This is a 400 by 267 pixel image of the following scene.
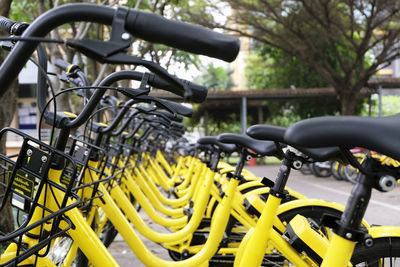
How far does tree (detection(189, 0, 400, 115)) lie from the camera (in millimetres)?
12078

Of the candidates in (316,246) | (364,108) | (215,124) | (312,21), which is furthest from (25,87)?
(316,246)

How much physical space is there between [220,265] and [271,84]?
1821 centimetres

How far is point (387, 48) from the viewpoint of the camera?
503 inches

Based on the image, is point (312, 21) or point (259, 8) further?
point (312, 21)

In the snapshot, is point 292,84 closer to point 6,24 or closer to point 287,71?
point 287,71

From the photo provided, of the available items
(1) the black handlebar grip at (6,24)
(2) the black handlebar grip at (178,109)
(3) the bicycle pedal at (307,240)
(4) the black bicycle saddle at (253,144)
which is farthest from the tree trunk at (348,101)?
(1) the black handlebar grip at (6,24)

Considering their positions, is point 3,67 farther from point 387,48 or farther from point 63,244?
point 387,48

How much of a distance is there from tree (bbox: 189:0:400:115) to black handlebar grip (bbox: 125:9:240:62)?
1180cm

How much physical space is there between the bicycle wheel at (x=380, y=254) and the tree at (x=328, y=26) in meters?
11.1

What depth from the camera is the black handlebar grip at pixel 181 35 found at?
845 mm

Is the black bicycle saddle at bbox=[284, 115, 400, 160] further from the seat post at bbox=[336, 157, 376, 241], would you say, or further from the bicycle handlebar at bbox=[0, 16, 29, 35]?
the bicycle handlebar at bbox=[0, 16, 29, 35]

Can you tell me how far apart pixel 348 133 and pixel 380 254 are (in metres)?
0.80

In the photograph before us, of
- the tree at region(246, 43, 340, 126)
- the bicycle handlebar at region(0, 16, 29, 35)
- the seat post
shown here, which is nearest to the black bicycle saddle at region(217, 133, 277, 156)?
the seat post

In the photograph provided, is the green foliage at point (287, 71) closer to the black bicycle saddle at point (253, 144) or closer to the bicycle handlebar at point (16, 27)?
the black bicycle saddle at point (253, 144)
